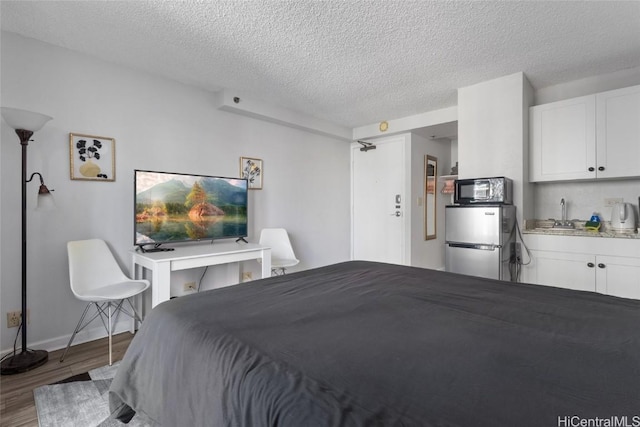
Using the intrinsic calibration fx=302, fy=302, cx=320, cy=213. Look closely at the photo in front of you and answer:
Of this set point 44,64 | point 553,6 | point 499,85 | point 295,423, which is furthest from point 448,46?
point 44,64

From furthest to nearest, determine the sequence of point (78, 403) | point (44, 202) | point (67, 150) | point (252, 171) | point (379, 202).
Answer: point (379, 202) < point (252, 171) < point (67, 150) < point (44, 202) < point (78, 403)

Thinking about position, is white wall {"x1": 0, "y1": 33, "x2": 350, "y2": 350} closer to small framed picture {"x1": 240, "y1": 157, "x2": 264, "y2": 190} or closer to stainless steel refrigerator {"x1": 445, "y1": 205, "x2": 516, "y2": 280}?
small framed picture {"x1": 240, "y1": 157, "x2": 264, "y2": 190}

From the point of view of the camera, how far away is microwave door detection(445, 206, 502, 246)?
2.88 m

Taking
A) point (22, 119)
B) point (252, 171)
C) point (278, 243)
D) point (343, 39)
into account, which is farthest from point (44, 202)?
point (343, 39)

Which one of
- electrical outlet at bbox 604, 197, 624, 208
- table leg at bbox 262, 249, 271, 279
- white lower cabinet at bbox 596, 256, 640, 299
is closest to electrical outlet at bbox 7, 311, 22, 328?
table leg at bbox 262, 249, 271, 279

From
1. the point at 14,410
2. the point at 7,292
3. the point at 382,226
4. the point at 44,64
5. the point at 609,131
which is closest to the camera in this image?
the point at 14,410

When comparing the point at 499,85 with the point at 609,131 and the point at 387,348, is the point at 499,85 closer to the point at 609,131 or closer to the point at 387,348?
the point at 609,131

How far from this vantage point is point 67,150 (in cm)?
256

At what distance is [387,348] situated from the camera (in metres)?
0.83

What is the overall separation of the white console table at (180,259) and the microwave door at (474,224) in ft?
6.45

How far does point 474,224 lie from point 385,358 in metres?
2.65

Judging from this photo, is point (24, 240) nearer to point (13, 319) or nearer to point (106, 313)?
point (13, 319)

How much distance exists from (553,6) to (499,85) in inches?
44.7

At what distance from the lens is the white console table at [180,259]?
2.38 metres
